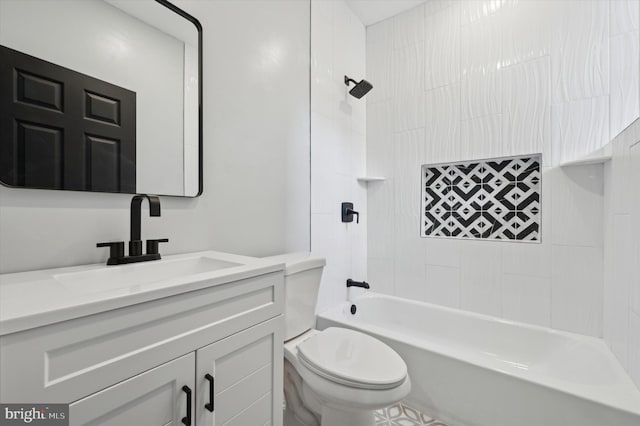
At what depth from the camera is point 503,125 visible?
193cm

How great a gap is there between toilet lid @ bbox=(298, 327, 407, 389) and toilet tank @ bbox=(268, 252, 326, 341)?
8 cm

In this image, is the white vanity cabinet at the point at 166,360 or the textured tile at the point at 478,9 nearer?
the white vanity cabinet at the point at 166,360

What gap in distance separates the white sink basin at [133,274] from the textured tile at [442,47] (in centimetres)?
206

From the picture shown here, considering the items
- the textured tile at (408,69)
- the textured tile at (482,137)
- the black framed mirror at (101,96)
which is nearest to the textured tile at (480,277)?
the textured tile at (482,137)

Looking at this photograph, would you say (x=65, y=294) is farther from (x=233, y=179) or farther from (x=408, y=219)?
(x=408, y=219)

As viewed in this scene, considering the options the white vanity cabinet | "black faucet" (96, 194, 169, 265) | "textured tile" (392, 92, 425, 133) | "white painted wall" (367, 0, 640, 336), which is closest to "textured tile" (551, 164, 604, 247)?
"white painted wall" (367, 0, 640, 336)

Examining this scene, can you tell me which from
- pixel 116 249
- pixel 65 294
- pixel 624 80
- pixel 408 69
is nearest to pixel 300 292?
Answer: pixel 116 249

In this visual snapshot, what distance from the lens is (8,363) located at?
0.47 meters

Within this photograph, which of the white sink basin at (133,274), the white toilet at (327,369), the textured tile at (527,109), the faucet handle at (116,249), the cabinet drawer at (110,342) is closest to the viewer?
the cabinet drawer at (110,342)

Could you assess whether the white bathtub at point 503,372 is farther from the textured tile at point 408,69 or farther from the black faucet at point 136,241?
the textured tile at point 408,69

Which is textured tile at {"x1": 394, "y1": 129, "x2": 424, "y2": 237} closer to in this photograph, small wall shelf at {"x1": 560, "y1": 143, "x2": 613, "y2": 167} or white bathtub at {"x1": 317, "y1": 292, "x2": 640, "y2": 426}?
white bathtub at {"x1": 317, "y1": 292, "x2": 640, "y2": 426}

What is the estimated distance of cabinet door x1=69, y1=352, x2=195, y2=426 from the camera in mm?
574

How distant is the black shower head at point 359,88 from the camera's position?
212 centimetres

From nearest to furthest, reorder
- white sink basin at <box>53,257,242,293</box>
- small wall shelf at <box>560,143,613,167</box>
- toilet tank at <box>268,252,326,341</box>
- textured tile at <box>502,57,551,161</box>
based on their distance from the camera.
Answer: white sink basin at <box>53,257,242,293</box>
toilet tank at <box>268,252,326,341</box>
small wall shelf at <box>560,143,613,167</box>
textured tile at <box>502,57,551,161</box>
